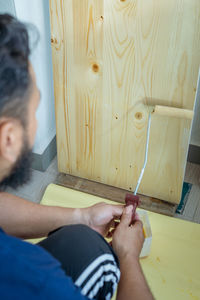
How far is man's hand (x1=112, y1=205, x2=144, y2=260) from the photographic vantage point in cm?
83

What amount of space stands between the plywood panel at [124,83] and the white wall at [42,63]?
0.15 m

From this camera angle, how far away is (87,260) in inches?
29.5

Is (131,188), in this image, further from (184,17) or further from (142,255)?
(184,17)

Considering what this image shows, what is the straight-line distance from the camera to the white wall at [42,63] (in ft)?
3.95

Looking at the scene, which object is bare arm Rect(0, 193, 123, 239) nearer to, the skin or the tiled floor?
the skin

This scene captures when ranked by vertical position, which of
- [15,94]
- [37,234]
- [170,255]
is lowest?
[170,255]

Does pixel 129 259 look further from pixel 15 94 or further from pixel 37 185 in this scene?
pixel 37 185

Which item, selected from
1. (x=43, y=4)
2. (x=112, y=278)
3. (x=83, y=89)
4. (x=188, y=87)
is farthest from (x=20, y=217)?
(x=43, y=4)

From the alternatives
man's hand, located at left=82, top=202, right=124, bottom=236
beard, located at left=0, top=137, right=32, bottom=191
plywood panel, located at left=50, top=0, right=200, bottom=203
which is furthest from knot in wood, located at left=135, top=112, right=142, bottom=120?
beard, located at left=0, top=137, right=32, bottom=191

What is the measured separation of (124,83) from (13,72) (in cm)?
56

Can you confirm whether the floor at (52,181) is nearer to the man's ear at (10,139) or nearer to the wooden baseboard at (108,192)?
the wooden baseboard at (108,192)

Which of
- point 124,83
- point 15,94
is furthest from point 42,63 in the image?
point 15,94

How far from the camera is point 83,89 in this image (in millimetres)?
1185

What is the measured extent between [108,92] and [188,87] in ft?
0.86
